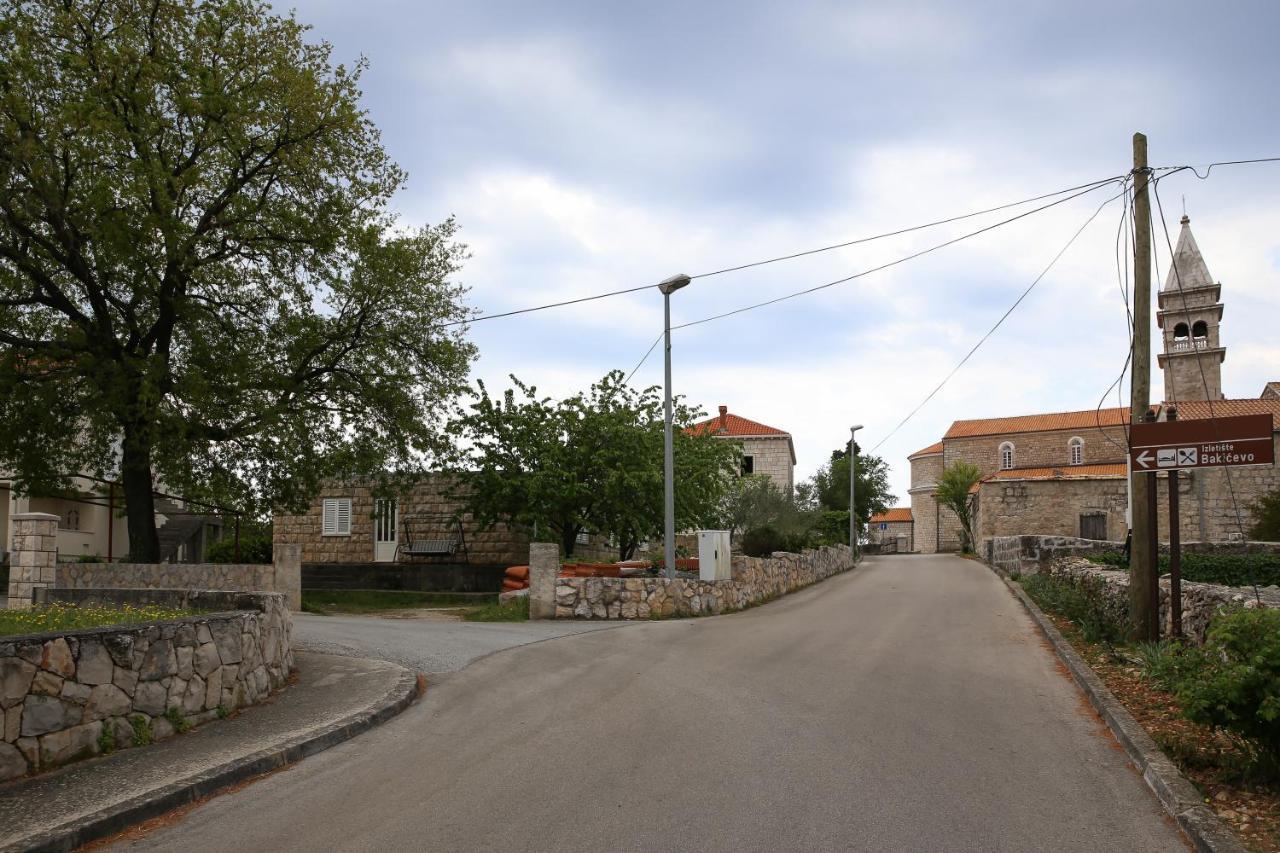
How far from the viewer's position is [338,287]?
865 inches

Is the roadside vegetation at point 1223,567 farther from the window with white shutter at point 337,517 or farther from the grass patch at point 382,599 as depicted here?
the window with white shutter at point 337,517

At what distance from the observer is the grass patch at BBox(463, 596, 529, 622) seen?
1839 cm

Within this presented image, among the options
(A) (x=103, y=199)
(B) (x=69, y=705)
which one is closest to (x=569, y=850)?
(B) (x=69, y=705)

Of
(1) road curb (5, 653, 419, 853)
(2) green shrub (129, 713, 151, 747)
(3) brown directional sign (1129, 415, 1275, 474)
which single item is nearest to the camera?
(1) road curb (5, 653, 419, 853)

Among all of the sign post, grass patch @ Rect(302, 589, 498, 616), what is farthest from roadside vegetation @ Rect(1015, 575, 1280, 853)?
grass patch @ Rect(302, 589, 498, 616)

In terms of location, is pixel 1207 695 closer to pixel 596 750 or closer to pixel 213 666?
pixel 596 750

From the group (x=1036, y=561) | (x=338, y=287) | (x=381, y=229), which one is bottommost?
(x=1036, y=561)

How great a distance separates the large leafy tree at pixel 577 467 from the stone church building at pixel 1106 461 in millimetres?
19102

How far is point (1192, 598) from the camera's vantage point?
36.6 ft

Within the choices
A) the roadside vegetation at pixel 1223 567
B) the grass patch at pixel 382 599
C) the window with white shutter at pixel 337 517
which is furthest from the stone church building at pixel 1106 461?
the window with white shutter at pixel 337 517

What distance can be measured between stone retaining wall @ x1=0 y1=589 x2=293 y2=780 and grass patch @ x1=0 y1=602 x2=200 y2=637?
1.69 feet

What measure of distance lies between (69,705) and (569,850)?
12.8ft

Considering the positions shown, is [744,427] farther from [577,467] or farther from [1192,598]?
[1192,598]

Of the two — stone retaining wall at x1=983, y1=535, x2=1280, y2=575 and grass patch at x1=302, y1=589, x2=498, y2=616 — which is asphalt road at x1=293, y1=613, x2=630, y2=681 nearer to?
grass patch at x1=302, y1=589, x2=498, y2=616
